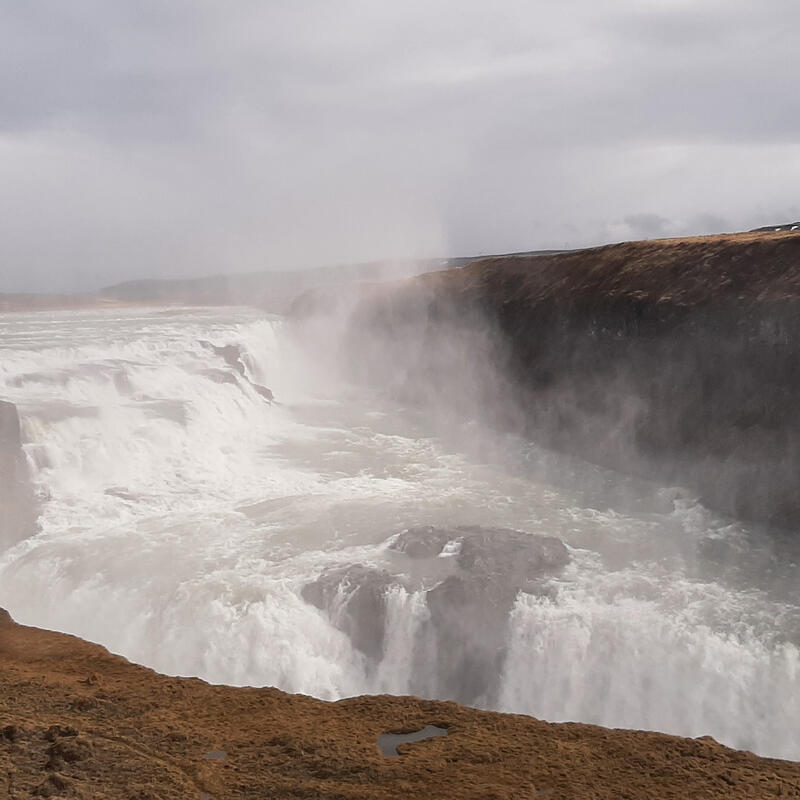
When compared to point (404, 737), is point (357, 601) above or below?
below

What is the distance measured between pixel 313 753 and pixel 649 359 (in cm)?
1574

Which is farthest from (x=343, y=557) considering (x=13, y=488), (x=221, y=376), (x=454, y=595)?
(x=221, y=376)

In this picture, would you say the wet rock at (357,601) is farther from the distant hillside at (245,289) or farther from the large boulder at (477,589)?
the distant hillside at (245,289)

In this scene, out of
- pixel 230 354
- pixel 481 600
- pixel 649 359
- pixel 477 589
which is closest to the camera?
pixel 481 600

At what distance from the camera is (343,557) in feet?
40.1

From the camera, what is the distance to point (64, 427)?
16.4 metres

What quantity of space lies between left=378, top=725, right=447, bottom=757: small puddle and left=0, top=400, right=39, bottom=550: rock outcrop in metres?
10.2

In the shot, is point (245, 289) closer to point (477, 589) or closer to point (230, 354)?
point (230, 354)

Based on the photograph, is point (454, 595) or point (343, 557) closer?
point (454, 595)

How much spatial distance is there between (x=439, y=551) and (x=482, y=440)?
924cm

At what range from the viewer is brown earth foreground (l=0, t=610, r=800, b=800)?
5086 mm

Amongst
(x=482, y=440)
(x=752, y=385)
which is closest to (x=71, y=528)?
(x=482, y=440)

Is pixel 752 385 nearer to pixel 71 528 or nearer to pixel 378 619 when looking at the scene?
pixel 378 619

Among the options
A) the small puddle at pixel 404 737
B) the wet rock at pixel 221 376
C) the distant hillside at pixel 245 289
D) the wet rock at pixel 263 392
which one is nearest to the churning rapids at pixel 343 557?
the wet rock at pixel 221 376
